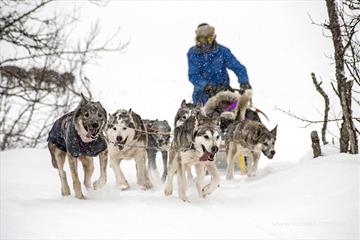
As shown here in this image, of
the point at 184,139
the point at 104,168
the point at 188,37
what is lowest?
the point at 104,168

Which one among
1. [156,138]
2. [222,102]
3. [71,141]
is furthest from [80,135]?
[222,102]

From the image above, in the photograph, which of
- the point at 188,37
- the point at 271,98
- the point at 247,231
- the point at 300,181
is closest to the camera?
the point at 247,231

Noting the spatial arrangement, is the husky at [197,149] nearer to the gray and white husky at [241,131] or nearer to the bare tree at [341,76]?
the gray and white husky at [241,131]

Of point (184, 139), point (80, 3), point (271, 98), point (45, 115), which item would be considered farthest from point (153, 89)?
point (184, 139)

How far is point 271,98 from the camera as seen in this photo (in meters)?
20.9

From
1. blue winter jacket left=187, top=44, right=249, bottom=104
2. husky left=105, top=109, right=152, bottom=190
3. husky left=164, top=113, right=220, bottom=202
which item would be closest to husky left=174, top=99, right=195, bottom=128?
husky left=105, top=109, right=152, bottom=190

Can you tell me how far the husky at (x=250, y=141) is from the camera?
6.19 m

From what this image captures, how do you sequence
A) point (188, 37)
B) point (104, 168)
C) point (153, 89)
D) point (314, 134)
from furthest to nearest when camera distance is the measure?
point (188, 37) < point (153, 89) < point (314, 134) < point (104, 168)

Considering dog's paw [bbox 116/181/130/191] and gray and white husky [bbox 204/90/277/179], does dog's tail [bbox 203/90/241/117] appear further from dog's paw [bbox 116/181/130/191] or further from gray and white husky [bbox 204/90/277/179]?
dog's paw [bbox 116/181/130/191]

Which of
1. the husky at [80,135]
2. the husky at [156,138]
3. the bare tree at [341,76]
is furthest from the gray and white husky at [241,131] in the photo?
the husky at [80,135]

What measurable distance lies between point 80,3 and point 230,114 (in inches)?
108

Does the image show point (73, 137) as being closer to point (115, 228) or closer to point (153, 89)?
point (115, 228)

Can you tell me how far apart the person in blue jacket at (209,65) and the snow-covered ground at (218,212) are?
1.80 m

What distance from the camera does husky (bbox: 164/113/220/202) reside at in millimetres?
4473
